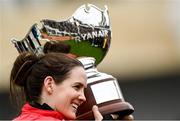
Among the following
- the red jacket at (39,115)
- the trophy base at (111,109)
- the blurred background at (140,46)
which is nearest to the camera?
the red jacket at (39,115)

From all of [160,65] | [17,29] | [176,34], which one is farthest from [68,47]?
[160,65]

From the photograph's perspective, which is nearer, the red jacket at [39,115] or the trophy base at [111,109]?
the red jacket at [39,115]

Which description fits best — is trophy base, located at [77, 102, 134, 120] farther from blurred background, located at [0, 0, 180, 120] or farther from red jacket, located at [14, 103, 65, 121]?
blurred background, located at [0, 0, 180, 120]

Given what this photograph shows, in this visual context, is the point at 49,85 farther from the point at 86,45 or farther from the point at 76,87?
the point at 86,45

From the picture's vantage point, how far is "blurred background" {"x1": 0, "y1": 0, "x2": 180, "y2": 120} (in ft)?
14.4

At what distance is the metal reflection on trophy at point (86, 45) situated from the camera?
154 cm

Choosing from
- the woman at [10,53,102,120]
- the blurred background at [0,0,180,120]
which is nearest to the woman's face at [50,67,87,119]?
the woman at [10,53,102,120]

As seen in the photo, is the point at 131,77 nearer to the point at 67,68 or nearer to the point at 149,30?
the point at 149,30

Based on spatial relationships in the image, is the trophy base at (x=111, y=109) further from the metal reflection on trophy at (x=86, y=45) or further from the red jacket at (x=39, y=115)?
the red jacket at (x=39, y=115)

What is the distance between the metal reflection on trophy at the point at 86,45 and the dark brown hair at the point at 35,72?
0.17 feet

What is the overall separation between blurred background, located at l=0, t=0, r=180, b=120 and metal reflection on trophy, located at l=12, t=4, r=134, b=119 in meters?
2.61

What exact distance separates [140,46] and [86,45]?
347cm

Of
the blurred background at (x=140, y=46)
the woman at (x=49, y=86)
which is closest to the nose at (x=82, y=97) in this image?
the woman at (x=49, y=86)

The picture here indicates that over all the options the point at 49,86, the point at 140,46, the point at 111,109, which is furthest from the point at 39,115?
the point at 140,46
